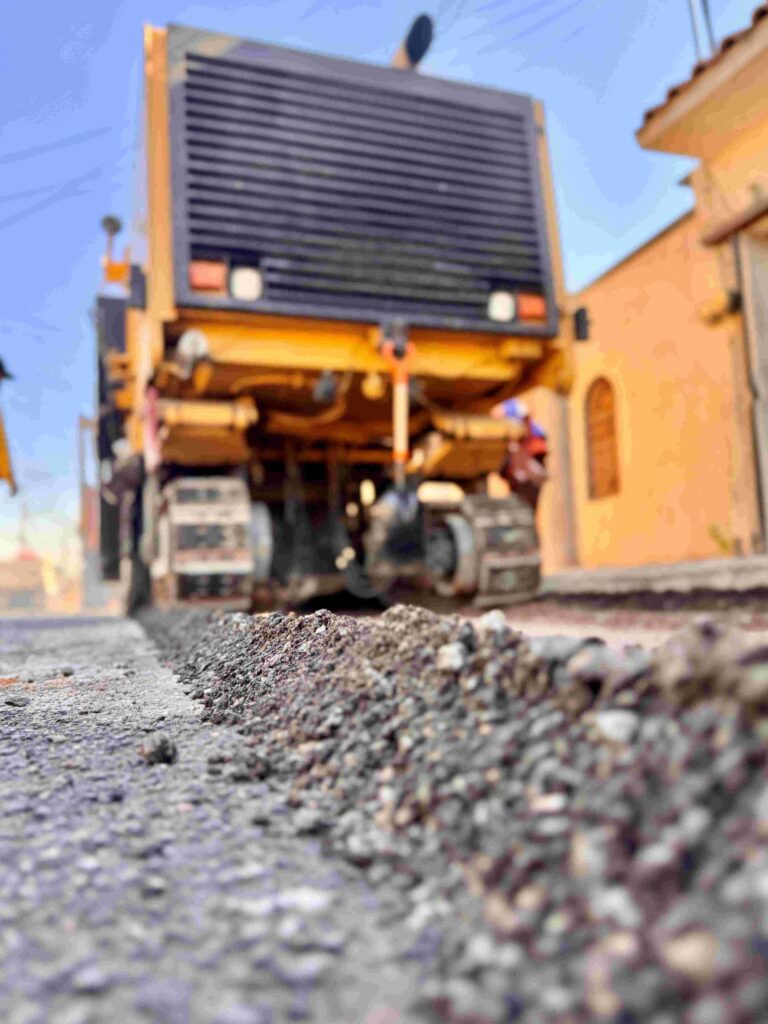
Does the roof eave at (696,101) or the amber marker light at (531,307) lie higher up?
the roof eave at (696,101)

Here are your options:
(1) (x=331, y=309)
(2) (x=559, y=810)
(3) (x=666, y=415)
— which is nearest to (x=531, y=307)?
(1) (x=331, y=309)

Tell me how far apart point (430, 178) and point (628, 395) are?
589 centimetres

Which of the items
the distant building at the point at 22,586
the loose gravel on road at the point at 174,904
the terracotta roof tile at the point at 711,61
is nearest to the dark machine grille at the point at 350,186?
the terracotta roof tile at the point at 711,61

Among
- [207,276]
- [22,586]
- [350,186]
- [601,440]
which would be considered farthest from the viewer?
[22,586]

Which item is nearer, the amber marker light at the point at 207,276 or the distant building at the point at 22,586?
the amber marker light at the point at 207,276

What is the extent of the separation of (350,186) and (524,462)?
237 cm

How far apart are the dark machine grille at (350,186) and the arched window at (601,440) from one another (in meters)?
5.90

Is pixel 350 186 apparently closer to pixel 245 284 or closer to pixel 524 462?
pixel 245 284

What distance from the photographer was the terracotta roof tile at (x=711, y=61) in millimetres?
5234

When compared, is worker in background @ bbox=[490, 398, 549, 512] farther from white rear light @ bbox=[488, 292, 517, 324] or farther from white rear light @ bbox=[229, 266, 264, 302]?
white rear light @ bbox=[229, 266, 264, 302]

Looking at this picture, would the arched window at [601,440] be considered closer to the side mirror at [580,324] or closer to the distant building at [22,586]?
the side mirror at [580,324]

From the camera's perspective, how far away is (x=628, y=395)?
Answer: 9.88 metres

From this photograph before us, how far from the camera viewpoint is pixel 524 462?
19.0 ft

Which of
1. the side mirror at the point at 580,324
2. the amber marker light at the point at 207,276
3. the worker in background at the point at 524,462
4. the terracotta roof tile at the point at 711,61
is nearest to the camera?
the amber marker light at the point at 207,276
